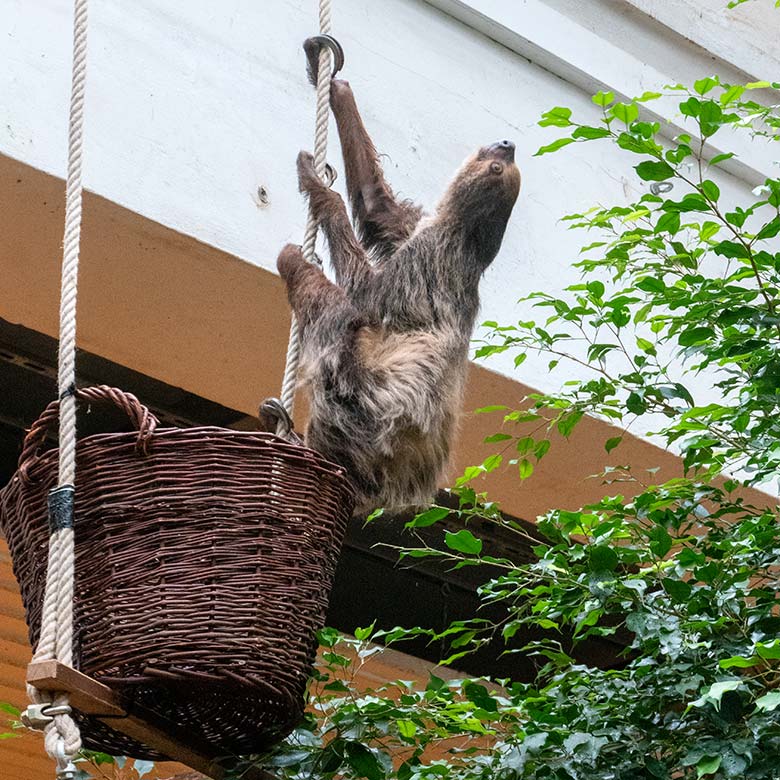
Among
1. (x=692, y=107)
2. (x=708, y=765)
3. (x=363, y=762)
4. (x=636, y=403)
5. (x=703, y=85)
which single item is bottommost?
(x=363, y=762)

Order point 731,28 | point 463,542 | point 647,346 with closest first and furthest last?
point 463,542
point 647,346
point 731,28

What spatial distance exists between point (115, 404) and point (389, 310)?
0.91m

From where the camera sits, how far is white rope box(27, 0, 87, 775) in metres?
1.67

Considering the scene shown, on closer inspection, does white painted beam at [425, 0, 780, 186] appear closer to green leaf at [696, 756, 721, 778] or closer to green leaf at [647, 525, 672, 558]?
green leaf at [647, 525, 672, 558]

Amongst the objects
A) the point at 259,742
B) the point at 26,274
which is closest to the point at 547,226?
the point at 26,274

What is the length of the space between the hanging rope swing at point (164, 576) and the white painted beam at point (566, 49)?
7.02ft

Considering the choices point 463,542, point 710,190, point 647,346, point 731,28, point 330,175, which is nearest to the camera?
point 463,542

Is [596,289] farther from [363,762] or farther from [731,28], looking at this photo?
[731,28]

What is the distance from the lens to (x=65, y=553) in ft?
5.78

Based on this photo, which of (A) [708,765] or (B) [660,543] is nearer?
(A) [708,765]

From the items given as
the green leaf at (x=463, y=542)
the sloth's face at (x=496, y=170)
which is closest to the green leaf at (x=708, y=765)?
the green leaf at (x=463, y=542)

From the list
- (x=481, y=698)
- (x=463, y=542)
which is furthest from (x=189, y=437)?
(x=481, y=698)

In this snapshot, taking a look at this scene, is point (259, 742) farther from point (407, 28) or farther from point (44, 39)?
point (407, 28)

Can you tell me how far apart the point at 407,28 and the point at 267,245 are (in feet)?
3.16
